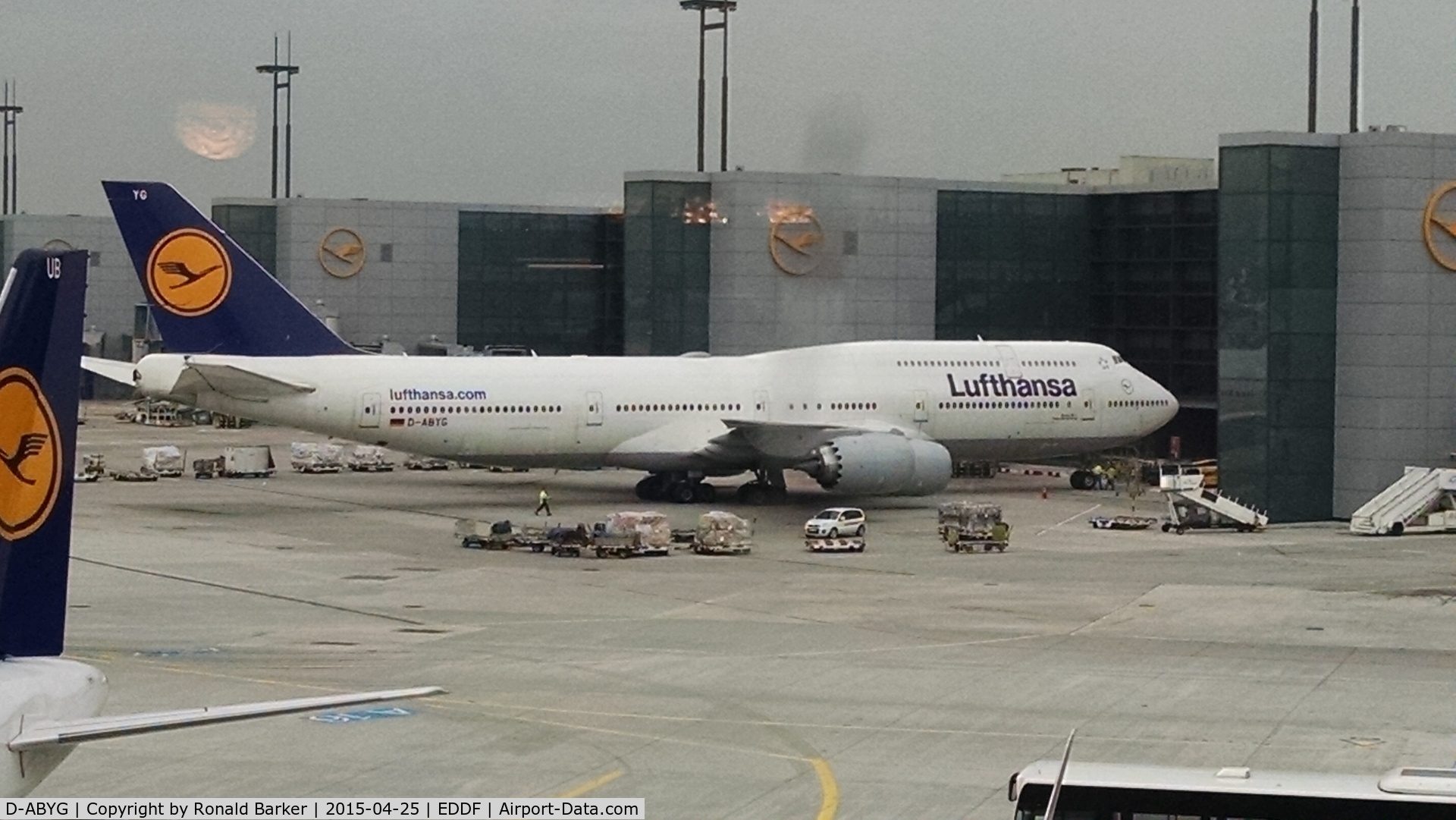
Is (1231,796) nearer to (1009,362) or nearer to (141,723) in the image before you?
(141,723)

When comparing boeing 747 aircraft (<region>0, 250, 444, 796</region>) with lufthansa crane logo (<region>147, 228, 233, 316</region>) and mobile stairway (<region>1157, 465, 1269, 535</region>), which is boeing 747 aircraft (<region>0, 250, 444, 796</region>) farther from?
mobile stairway (<region>1157, 465, 1269, 535</region>)

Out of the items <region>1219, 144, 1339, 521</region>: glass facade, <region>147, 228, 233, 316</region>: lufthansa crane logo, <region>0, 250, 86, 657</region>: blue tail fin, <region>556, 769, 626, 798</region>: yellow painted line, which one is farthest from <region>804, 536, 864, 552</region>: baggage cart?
<region>0, 250, 86, 657</region>: blue tail fin

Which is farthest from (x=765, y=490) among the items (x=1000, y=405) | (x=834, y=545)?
(x=834, y=545)

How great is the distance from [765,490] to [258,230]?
5008 centimetres

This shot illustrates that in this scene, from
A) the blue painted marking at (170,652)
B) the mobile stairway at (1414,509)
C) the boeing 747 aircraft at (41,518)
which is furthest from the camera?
the mobile stairway at (1414,509)

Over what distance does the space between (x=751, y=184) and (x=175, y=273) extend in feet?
85.1

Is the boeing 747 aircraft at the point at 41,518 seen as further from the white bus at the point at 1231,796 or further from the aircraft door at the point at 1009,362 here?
the aircraft door at the point at 1009,362

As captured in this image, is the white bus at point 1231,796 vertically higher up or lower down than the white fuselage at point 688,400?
lower down

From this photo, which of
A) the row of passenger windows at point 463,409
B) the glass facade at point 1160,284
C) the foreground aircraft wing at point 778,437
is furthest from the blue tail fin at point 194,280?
the glass facade at point 1160,284

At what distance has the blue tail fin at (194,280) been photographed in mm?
58375

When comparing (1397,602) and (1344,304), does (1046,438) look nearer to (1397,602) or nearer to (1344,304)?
(1344,304)

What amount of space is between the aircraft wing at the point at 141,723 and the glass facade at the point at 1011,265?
67939 mm

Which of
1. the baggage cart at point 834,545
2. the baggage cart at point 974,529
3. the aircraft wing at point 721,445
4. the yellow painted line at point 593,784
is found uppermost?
the aircraft wing at point 721,445

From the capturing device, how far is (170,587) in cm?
4584
